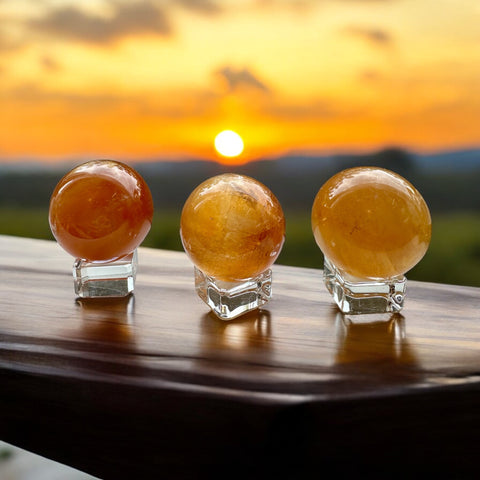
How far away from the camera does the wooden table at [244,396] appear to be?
1.26ft

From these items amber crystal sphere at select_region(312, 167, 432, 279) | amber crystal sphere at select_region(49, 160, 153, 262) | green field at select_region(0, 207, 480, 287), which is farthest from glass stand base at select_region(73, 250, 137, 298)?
green field at select_region(0, 207, 480, 287)

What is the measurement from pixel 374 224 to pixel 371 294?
0.08 metres

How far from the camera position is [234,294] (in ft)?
1.74

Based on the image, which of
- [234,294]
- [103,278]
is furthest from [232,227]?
[103,278]

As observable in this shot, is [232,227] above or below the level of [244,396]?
above

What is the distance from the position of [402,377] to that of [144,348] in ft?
0.66

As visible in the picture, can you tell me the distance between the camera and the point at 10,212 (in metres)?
1.98

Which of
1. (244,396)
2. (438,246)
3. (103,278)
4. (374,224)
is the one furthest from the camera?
(438,246)

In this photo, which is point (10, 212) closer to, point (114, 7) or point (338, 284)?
point (114, 7)

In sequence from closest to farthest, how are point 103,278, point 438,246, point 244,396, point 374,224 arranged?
point 244,396 < point 374,224 < point 103,278 < point 438,246

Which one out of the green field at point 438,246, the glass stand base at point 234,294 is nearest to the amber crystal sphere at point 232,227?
the glass stand base at point 234,294

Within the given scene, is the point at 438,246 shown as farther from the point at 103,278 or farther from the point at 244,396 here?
the point at 244,396

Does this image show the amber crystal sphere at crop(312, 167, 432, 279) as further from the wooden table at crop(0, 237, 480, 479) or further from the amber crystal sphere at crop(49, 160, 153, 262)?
the amber crystal sphere at crop(49, 160, 153, 262)

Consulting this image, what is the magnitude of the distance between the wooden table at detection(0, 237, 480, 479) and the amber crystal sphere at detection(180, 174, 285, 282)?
0.05 metres
